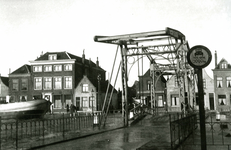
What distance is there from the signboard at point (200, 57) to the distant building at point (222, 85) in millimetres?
38975

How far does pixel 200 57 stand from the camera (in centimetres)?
592

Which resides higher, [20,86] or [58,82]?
[58,82]

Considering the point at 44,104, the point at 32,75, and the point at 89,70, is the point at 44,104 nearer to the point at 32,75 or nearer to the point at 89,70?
the point at 32,75

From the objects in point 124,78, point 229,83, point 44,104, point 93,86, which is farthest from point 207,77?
point 124,78

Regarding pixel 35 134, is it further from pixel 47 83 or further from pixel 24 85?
pixel 24 85

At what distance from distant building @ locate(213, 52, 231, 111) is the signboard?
39.0 meters

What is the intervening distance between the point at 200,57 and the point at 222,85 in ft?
130

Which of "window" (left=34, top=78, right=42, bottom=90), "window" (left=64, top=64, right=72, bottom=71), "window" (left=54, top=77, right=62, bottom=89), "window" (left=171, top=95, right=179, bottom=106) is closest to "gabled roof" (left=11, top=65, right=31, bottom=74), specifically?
"window" (left=34, top=78, right=42, bottom=90)

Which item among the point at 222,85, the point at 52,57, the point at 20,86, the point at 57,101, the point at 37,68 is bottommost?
the point at 57,101

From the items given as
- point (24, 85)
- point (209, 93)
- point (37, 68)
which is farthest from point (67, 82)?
point (209, 93)

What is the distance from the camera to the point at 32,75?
4581cm

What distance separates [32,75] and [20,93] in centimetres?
432

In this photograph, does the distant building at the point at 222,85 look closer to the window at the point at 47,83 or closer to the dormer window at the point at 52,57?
the dormer window at the point at 52,57

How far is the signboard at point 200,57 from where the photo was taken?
587 cm
